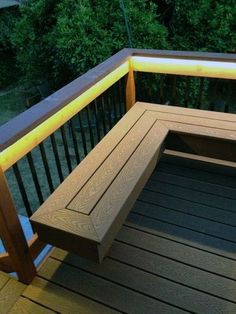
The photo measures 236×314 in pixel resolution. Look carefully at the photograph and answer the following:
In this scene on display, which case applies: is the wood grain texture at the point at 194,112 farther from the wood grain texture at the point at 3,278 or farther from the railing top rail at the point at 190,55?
the wood grain texture at the point at 3,278

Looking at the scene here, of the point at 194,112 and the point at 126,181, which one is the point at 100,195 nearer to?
the point at 126,181

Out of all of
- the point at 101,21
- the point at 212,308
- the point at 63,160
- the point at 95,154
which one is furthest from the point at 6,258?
the point at 101,21

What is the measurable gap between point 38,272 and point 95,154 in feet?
2.59

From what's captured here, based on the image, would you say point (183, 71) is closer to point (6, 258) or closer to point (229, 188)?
point (229, 188)

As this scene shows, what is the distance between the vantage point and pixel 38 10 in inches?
206

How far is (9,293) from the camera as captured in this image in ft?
5.93

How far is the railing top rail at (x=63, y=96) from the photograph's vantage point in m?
1.48

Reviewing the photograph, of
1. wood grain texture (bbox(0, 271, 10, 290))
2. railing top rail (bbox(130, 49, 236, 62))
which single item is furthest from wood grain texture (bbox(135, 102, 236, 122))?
wood grain texture (bbox(0, 271, 10, 290))

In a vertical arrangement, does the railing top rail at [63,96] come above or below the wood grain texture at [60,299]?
above

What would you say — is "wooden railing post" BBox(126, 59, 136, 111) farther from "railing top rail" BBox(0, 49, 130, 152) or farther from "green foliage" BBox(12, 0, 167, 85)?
"green foliage" BBox(12, 0, 167, 85)

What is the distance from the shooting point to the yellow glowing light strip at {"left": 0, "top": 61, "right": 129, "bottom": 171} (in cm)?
151

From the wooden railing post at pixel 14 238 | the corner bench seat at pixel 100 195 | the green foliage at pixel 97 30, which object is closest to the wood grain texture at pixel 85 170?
the corner bench seat at pixel 100 195

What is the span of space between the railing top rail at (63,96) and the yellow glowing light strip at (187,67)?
0.04m

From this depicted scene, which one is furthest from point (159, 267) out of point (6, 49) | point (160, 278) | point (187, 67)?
point (6, 49)
